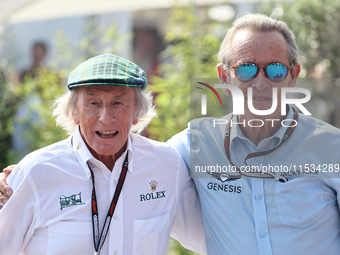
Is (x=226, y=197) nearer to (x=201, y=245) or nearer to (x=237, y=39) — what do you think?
(x=201, y=245)

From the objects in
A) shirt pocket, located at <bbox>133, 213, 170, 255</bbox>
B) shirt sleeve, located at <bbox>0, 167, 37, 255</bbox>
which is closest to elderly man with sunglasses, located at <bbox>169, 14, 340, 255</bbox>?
shirt pocket, located at <bbox>133, 213, 170, 255</bbox>

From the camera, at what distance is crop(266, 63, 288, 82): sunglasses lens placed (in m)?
2.32

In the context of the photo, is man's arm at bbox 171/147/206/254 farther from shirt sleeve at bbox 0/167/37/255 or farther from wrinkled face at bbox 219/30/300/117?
shirt sleeve at bbox 0/167/37/255

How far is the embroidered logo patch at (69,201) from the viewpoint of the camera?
2.15 meters

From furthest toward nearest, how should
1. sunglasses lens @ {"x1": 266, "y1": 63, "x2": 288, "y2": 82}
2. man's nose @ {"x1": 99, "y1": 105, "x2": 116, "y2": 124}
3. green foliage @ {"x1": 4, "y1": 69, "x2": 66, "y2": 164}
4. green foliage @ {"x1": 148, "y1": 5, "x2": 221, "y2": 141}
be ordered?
green foliage @ {"x1": 4, "y1": 69, "x2": 66, "y2": 164}
green foliage @ {"x1": 148, "y1": 5, "x2": 221, "y2": 141}
sunglasses lens @ {"x1": 266, "y1": 63, "x2": 288, "y2": 82}
man's nose @ {"x1": 99, "y1": 105, "x2": 116, "y2": 124}

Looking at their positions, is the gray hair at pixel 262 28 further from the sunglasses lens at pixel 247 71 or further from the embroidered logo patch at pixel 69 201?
the embroidered logo patch at pixel 69 201

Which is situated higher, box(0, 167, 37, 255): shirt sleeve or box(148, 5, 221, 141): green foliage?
box(148, 5, 221, 141): green foliage

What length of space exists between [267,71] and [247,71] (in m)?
0.12

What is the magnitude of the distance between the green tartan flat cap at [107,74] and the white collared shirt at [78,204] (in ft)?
1.26

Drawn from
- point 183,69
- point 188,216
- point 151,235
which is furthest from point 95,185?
point 183,69

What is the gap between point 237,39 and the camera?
2.46 metres

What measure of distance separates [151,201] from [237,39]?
120 centimetres

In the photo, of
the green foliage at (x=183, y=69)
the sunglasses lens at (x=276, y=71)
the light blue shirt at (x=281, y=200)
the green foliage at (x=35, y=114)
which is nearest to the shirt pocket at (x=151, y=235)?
the light blue shirt at (x=281, y=200)

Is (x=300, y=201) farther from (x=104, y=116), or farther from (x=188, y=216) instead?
(x=104, y=116)
